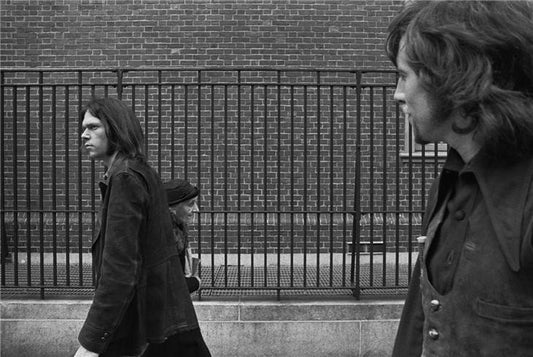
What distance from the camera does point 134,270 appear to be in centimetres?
265

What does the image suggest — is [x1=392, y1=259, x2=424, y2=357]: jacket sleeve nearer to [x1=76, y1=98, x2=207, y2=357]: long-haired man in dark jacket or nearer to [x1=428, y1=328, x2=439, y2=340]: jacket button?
[x1=428, y1=328, x2=439, y2=340]: jacket button

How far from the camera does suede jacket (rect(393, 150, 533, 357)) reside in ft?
Result: 4.16

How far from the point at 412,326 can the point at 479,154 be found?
2.07 ft

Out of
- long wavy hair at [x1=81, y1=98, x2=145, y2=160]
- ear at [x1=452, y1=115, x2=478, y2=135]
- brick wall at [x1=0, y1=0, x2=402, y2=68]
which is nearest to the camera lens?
ear at [x1=452, y1=115, x2=478, y2=135]

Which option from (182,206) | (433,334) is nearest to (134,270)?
(182,206)

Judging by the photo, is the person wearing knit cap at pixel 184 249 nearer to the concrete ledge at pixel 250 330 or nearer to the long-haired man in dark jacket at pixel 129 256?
the long-haired man in dark jacket at pixel 129 256

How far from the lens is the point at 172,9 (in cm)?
865

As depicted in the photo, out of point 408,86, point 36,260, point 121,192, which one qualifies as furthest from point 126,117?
point 36,260

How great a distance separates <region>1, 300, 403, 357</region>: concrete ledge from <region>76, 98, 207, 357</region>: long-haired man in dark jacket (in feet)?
8.15

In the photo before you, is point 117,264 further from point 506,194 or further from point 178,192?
point 506,194

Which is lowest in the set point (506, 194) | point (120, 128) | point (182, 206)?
point (182, 206)

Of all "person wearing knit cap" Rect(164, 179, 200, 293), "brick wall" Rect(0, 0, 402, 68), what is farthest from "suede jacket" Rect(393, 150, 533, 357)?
"brick wall" Rect(0, 0, 402, 68)

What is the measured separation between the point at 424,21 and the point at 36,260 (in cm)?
745

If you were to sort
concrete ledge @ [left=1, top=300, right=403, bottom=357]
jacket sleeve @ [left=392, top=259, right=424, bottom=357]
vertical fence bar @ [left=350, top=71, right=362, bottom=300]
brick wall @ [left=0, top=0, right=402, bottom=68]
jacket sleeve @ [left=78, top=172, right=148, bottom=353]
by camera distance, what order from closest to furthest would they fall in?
jacket sleeve @ [left=392, top=259, right=424, bottom=357], jacket sleeve @ [left=78, top=172, right=148, bottom=353], concrete ledge @ [left=1, top=300, right=403, bottom=357], vertical fence bar @ [left=350, top=71, right=362, bottom=300], brick wall @ [left=0, top=0, right=402, bottom=68]
